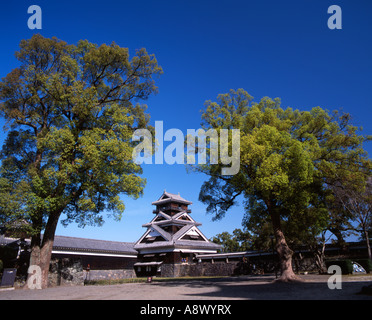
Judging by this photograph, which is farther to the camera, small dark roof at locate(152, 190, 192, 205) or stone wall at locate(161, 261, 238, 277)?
small dark roof at locate(152, 190, 192, 205)

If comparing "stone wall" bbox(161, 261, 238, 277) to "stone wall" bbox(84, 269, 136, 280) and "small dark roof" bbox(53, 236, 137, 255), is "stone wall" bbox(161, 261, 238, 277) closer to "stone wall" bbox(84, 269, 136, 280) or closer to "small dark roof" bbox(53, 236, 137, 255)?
"stone wall" bbox(84, 269, 136, 280)

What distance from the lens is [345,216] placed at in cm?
2177

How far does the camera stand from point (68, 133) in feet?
49.1

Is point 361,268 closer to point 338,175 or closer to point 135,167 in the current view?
point 338,175

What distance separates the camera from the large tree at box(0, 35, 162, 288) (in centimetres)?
1480

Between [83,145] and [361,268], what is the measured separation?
22627 millimetres

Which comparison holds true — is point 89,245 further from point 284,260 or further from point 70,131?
point 284,260

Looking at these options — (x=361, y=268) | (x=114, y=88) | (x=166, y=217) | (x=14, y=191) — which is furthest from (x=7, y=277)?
(x=166, y=217)

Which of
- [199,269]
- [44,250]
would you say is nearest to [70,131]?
[44,250]

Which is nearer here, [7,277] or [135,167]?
[7,277]

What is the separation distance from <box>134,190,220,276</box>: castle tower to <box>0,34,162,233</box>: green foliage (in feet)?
70.9

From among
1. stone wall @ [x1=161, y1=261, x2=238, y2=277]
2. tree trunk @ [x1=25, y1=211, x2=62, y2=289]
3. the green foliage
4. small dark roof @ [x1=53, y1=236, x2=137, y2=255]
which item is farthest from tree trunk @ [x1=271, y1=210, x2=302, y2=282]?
small dark roof @ [x1=53, y1=236, x2=137, y2=255]

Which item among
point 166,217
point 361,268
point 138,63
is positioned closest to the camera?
point 138,63
